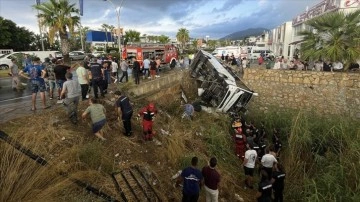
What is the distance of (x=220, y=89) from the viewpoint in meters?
12.8

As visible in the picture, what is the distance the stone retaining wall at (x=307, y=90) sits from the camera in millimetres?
13383

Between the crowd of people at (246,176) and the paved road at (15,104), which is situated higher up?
the paved road at (15,104)

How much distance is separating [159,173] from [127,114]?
1945mm

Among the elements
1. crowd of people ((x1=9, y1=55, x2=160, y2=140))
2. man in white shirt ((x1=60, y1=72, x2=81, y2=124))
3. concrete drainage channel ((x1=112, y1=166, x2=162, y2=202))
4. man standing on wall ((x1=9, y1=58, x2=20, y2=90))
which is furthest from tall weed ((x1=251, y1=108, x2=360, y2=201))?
man standing on wall ((x1=9, y1=58, x2=20, y2=90))

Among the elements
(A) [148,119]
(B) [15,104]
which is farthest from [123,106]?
(B) [15,104]

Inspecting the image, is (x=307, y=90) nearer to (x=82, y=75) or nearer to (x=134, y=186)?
(x=82, y=75)

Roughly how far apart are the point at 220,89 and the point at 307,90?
5.09 meters

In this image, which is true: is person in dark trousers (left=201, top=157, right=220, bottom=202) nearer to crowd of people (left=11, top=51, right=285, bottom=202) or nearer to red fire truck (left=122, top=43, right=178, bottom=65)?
crowd of people (left=11, top=51, right=285, bottom=202)

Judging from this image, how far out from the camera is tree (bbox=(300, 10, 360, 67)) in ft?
41.6

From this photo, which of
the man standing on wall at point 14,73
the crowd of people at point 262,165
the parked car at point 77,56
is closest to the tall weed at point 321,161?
the crowd of people at point 262,165

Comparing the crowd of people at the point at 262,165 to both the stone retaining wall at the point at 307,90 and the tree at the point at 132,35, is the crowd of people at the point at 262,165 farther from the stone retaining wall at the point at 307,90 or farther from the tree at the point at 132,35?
the tree at the point at 132,35

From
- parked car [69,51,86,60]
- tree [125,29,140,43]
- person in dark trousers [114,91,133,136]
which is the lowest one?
person in dark trousers [114,91,133,136]

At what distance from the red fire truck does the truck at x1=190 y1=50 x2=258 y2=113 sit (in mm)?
6449

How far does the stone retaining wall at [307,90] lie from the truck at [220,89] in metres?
2.64
